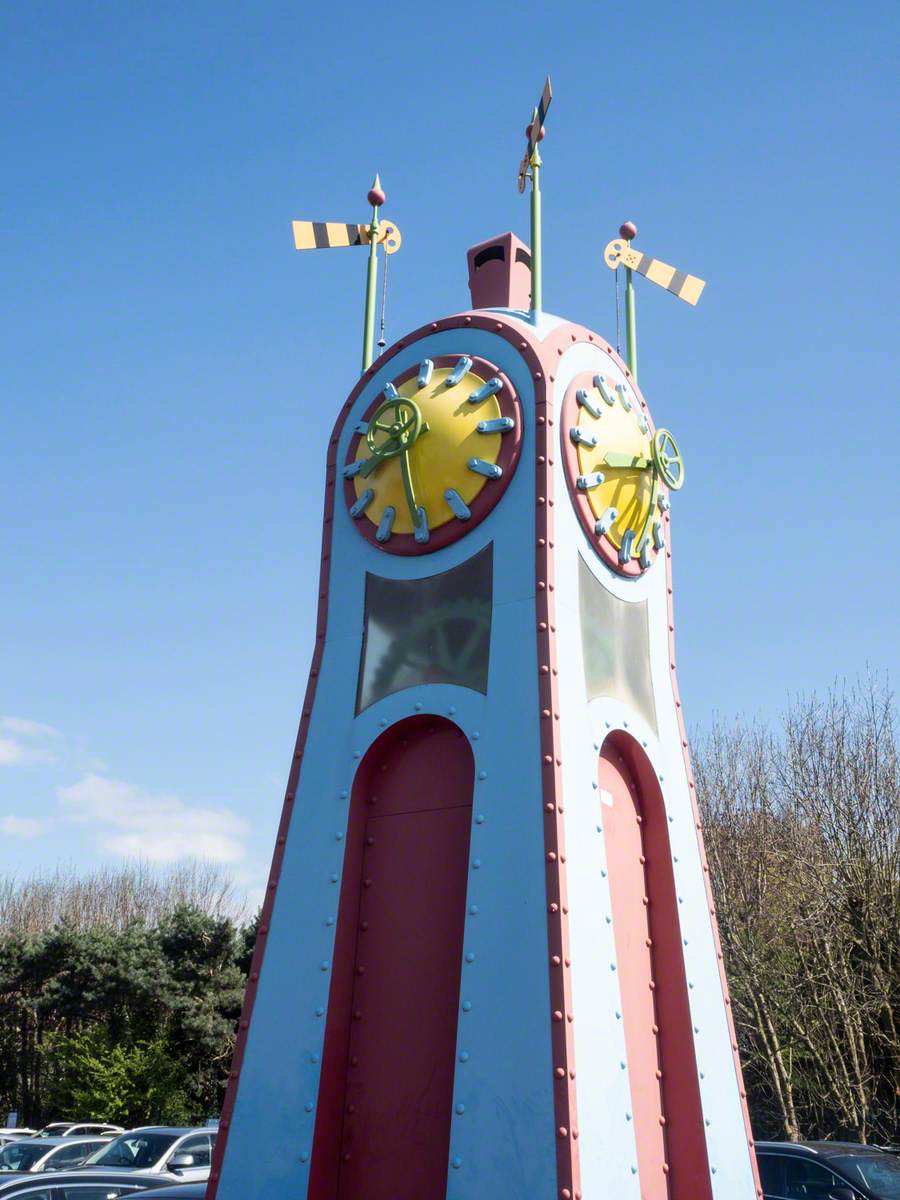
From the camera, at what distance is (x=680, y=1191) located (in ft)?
21.6

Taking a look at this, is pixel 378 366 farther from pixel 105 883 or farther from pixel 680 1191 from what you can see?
pixel 105 883

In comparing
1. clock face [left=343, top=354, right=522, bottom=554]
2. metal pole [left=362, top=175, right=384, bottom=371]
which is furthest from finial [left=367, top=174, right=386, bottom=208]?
clock face [left=343, top=354, right=522, bottom=554]

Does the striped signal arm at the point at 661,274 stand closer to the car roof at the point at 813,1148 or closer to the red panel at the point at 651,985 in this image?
the red panel at the point at 651,985

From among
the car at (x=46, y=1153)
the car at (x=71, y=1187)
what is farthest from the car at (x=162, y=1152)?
the car at (x=71, y=1187)

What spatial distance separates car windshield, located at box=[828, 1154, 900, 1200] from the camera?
1026 centimetres

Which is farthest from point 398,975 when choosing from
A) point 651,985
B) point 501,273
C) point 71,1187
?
point 501,273

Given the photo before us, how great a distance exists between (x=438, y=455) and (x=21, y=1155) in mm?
13462

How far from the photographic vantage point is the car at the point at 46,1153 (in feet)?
50.4

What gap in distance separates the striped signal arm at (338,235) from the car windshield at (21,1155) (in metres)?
13.1

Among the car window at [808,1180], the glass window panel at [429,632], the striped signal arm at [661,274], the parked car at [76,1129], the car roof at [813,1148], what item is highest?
the striped signal arm at [661,274]

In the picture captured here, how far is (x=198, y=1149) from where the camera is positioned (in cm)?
1436

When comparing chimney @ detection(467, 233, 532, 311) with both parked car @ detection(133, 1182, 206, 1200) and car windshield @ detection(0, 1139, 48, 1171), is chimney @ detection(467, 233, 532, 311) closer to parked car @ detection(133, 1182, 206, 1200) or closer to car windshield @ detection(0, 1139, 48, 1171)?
parked car @ detection(133, 1182, 206, 1200)

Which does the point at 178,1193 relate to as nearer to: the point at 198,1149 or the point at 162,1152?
the point at 162,1152

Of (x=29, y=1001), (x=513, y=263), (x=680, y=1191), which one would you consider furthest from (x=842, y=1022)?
(x=29, y=1001)
